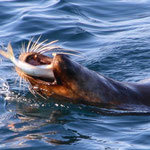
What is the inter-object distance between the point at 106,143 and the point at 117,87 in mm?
1113

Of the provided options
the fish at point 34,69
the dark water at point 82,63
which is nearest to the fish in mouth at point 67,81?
the fish at point 34,69

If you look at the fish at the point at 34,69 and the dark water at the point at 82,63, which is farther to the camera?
the dark water at the point at 82,63

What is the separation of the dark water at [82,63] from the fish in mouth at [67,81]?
0.59 ft

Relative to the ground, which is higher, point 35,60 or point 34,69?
point 35,60

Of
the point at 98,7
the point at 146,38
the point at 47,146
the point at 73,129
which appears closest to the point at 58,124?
the point at 73,129

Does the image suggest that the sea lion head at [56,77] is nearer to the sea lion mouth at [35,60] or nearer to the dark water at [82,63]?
the sea lion mouth at [35,60]

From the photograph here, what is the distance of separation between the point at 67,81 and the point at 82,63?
3.44 meters

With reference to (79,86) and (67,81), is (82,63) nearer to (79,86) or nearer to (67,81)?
(79,86)

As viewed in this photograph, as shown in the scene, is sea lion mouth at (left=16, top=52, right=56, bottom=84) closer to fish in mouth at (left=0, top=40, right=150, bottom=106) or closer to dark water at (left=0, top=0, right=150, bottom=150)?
fish in mouth at (left=0, top=40, right=150, bottom=106)

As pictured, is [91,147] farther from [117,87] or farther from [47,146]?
[117,87]

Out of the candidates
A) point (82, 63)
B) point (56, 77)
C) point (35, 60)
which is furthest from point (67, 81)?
point (82, 63)

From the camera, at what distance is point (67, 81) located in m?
5.89

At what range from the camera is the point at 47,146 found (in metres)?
5.33

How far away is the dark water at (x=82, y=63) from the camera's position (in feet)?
18.5
